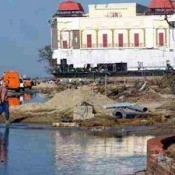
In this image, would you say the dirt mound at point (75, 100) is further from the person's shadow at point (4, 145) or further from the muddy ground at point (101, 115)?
the person's shadow at point (4, 145)

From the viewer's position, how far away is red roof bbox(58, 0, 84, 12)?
108250 mm

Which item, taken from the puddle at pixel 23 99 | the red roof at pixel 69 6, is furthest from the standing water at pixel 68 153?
the red roof at pixel 69 6

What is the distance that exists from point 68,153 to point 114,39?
281 ft

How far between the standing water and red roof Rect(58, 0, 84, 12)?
8182 centimetres

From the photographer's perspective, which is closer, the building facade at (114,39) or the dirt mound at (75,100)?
the dirt mound at (75,100)

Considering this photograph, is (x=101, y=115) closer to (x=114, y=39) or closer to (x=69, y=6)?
(x=114, y=39)

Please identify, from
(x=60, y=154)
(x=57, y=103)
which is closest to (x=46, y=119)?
(x=57, y=103)

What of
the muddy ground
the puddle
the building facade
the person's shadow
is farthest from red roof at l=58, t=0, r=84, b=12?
the person's shadow

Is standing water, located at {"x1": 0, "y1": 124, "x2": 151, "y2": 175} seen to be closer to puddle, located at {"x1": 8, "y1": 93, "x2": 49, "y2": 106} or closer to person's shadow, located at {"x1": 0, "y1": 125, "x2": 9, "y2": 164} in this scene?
person's shadow, located at {"x1": 0, "y1": 125, "x2": 9, "y2": 164}

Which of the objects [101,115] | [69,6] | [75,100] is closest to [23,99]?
[75,100]

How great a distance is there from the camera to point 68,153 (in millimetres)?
19797

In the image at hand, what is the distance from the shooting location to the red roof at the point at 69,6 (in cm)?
10825

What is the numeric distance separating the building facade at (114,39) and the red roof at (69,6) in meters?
2.53

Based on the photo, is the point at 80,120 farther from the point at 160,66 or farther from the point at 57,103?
the point at 160,66
